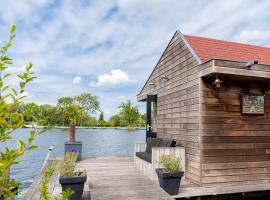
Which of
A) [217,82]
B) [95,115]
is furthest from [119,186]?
[95,115]

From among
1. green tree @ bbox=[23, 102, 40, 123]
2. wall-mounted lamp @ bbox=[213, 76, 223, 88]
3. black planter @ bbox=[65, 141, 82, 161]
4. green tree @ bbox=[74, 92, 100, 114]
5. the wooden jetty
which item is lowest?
the wooden jetty

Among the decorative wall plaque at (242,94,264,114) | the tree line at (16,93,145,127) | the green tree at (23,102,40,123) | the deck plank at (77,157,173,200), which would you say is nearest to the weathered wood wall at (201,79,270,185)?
the decorative wall plaque at (242,94,264,114)

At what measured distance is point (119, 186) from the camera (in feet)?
15.6

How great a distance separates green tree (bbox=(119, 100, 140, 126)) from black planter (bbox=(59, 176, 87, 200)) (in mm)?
41767

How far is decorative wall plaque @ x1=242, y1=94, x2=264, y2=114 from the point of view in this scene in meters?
5.39

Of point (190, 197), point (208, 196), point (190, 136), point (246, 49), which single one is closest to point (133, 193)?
point (190, 197)

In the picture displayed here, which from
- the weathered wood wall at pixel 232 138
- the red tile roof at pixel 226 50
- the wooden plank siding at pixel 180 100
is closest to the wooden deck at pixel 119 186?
the wooden plank siding at pixel 180 100

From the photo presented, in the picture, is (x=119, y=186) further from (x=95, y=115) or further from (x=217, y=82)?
(x=95, y=115)

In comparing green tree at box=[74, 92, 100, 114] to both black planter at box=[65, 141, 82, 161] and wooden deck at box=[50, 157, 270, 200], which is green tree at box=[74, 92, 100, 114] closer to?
black planter at box=[65, 141, 82, 161]

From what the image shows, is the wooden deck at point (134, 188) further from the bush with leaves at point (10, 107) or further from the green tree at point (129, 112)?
the green tree at point (129, 112)

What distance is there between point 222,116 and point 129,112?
135ft

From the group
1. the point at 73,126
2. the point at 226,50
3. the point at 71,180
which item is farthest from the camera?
the point at 73,126

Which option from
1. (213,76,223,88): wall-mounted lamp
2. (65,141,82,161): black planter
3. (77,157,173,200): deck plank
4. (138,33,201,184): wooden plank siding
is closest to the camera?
(77,157,173,200): deck plank

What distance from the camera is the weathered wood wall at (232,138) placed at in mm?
5031
